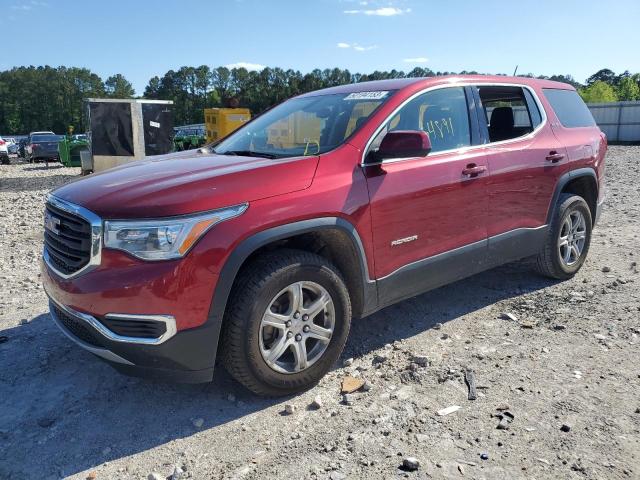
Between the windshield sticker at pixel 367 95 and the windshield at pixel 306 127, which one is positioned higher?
the windshield sticker at pixel 367 95

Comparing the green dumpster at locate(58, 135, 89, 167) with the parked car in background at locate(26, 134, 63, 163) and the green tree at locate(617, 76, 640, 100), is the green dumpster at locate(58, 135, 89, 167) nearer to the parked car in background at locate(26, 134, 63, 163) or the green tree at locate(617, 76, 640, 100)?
the parked car in background at locate(26, 134, 63, 163)

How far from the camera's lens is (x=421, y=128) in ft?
12.5

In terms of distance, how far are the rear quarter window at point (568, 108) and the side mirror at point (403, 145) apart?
7.62 ft

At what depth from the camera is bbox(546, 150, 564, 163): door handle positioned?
15.0ft

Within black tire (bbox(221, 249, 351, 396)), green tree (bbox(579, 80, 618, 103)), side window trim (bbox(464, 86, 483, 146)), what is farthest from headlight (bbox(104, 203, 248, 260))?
green tree (bbox(579, 80, 618, 103))

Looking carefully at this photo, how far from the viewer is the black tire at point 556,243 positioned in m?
4.77

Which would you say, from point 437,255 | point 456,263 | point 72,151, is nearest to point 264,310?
point 437,255

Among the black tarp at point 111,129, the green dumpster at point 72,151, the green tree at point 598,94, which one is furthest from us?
the green tree at point 598,94

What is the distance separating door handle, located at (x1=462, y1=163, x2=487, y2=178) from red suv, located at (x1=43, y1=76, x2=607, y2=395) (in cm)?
1

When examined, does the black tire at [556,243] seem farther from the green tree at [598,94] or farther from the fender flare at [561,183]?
the green tree at [598,94]

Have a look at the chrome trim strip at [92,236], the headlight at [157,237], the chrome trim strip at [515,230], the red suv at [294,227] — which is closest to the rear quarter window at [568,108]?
the red suv at [294,227]

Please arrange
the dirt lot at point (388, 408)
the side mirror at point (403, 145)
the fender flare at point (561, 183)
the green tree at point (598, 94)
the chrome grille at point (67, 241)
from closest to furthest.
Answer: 1. the dirt lot at point (388, 408)
2. the chrome grille at point (67, 241)
3. the side mirror at point (403, 145)
4. the fender flare at point (561, 183)
5. the green tree at point (598, 94)

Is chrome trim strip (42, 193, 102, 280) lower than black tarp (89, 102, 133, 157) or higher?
lower

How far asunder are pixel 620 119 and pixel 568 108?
33.0 metres
